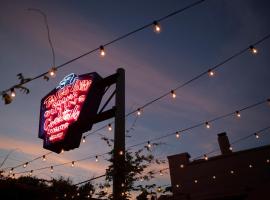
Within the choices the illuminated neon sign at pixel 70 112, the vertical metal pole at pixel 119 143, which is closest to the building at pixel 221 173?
the illuminated neon sign at pixel 70 112

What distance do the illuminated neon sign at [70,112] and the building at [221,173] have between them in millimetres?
12123

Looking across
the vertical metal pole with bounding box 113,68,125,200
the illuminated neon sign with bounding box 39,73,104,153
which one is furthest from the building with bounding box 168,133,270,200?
the vertical metal pole with bounding box 113,68,125,200

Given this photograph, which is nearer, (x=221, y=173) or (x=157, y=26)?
(x=157, y=26)

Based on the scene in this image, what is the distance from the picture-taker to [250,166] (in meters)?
Answer: 20.3

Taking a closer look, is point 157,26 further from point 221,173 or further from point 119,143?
point 221,173

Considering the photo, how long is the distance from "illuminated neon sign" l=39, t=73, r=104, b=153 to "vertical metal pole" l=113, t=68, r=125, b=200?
1082mm

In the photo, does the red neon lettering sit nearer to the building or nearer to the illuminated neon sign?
the illuminated neon sign

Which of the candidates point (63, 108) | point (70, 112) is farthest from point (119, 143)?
point (63, 108)

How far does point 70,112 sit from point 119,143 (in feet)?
9.17

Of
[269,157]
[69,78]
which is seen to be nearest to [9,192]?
[69,78]

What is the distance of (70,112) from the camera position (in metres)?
9.87

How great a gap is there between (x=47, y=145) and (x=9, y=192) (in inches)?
93.5

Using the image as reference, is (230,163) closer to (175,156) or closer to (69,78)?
(175,156)

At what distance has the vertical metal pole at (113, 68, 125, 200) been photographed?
24.5 feet
